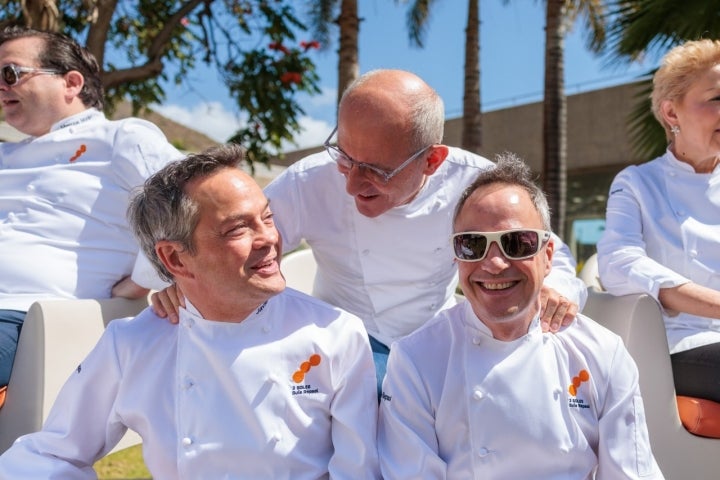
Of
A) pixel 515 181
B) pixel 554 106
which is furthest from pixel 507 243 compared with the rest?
pixel 554 106

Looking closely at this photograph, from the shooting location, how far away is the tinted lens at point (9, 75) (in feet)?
9.33

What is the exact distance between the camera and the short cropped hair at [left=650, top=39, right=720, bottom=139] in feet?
8.78

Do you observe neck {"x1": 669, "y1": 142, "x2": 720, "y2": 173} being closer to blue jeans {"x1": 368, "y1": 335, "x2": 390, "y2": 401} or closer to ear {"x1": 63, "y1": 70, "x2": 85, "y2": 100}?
blue jeans {"x1": 368, "y1": 335, "x2": 390, "y2": 401}

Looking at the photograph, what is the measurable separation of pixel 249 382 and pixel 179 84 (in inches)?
257

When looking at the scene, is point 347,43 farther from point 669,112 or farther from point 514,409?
point 514,409

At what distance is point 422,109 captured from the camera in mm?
2336

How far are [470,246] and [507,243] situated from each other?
93mm

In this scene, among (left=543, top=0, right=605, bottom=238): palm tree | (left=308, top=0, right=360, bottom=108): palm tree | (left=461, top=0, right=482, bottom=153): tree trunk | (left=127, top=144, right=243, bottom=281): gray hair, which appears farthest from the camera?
(left=461, top=0, right=482, bottom=153): tree trunk

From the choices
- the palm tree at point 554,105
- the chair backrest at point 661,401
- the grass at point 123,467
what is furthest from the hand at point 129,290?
the palm tree at point 554,105

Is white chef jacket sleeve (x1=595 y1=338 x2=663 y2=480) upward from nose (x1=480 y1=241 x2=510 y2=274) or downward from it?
downward

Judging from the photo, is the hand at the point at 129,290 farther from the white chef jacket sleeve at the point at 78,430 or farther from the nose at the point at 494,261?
the nose at the point at 494,261

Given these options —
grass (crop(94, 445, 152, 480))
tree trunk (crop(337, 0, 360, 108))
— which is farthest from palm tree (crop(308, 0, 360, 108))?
grass (crop(94, 445, 152, 480))

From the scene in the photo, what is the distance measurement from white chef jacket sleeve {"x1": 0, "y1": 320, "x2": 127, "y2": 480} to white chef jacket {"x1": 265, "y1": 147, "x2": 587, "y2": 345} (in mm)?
820

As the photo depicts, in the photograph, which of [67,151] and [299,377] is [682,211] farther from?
[67,151]
